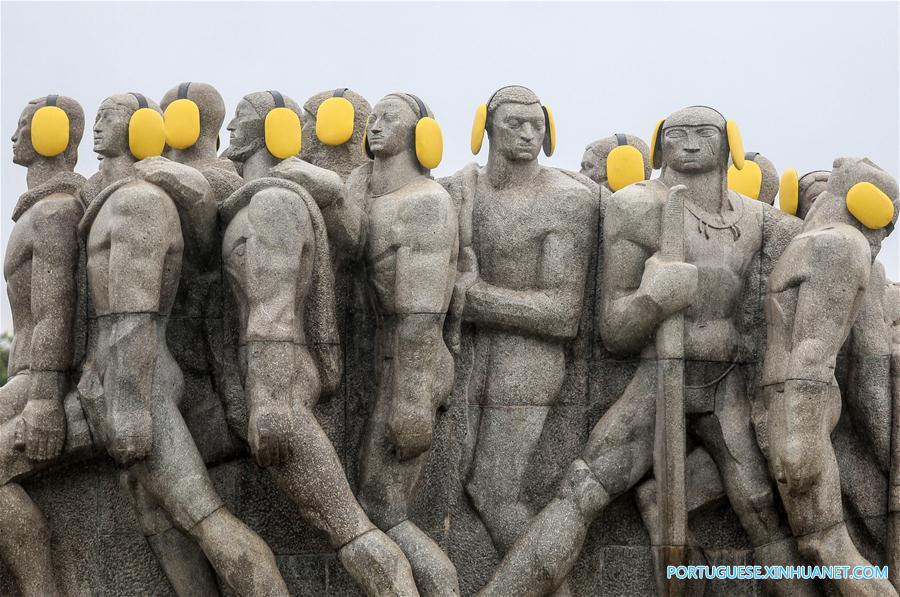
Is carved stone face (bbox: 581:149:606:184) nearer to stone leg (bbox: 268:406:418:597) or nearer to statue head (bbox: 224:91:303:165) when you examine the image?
statue head (bbox: 224:91:303:165)

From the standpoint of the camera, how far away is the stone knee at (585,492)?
11602 millimetres

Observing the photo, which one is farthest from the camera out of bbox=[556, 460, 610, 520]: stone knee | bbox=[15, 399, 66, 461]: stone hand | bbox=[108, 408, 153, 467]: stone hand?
bbox=[556, 460, 610, 520]: stone knee

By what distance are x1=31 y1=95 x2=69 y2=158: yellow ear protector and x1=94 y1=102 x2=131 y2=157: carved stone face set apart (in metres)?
0.30

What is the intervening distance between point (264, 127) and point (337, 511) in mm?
2637

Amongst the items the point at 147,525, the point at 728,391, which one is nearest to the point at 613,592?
the point at 728,391

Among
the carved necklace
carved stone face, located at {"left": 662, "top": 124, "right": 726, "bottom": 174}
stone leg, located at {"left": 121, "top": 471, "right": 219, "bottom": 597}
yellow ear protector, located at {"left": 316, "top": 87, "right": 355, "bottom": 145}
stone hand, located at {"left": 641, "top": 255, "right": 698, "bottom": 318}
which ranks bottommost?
stone leg, located at {"left": 121, "top": 471, "right": 219, "bottom": 597}

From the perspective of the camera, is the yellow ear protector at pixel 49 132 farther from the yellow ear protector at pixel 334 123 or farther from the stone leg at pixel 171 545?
the stone leg at pixel 171 545

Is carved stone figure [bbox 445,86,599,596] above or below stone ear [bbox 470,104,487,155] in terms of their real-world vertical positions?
below

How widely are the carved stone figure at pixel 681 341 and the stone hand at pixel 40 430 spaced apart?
287 cm

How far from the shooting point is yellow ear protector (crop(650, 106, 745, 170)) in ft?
39.1

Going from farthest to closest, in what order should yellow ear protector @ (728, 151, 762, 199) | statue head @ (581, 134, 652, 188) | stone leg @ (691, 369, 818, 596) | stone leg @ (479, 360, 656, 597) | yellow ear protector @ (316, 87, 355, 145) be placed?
statue head @ (581, 134, 652, 188), yellow ear protector @ (728, 151, 762, 199), yellow ear protector @ (316, 87, 355, 145), stone leg @ (691, 369, 818, 596), stone leg @ (479, 360, 656, 597)

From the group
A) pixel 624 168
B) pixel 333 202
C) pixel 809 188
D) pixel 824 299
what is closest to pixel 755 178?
pixel 809 188

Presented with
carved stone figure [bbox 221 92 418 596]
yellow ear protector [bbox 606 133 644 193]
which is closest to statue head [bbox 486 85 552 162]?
yellow ear protector [bbox 606 133 644 193]

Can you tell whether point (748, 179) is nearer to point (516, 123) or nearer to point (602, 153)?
point (602, 153)
